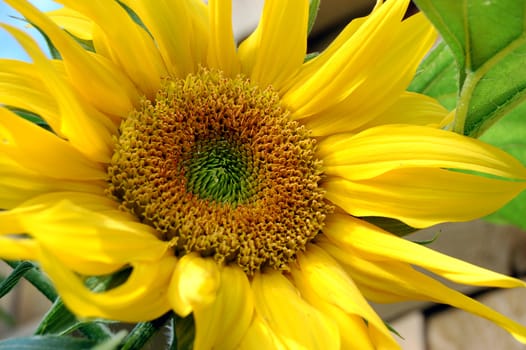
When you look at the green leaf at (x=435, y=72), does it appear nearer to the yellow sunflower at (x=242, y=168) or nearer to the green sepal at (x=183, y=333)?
the yellow sunflower at (x=242, y=168)

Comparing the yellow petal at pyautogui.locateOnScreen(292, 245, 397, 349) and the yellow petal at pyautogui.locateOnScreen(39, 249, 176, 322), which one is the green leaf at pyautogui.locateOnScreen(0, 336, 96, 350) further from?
the yellow petal at pyautogui.locateOnScreen(292, 245, 397, 349)

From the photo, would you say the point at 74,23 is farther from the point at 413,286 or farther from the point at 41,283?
the point at 413,286

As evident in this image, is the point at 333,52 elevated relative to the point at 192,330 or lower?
elevated

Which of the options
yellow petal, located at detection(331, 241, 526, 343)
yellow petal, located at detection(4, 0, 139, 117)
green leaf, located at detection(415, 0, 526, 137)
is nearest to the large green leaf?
green leaf, located at detection(415, 0, 526, 137)

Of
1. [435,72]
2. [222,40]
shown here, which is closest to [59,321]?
[222,40]

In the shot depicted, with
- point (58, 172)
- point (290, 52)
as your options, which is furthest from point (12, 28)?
point (290, 52)

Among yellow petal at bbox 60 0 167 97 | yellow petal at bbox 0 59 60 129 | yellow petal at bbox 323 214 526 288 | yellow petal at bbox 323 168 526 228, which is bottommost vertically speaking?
yellow petal at bbox 323 214 526 288

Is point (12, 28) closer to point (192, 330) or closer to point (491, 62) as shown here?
point (192, 330)
